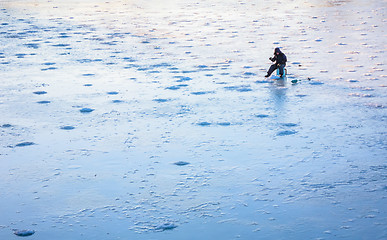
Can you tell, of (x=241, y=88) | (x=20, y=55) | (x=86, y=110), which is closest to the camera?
(x=86, y=110)

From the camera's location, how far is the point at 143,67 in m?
10.6

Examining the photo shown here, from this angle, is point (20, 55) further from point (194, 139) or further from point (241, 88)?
point (194, 139)

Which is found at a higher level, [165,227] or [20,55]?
→ [20,55]

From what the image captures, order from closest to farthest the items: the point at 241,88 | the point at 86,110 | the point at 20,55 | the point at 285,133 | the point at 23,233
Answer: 1. the point at 23,233
2. the point at 285,133
3. the point at 86,110
4. the point at 241,88
5. the point at 20,55

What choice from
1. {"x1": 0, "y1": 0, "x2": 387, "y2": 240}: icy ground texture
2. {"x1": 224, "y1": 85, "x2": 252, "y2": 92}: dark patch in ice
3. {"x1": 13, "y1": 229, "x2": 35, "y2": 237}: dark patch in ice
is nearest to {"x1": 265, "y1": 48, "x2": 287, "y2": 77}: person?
{"x1": 0, "y1": 0, "x2": 387, "y2": 240}: icy ground texture

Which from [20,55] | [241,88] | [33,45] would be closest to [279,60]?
[241,88]

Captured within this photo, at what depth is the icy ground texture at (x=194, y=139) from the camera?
450cm

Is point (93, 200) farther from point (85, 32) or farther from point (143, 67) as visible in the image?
point (85, 32)

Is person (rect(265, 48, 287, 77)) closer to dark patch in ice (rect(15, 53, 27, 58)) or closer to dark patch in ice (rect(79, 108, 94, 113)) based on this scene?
dark patch in ice (rect(79, 108, 94, 113))

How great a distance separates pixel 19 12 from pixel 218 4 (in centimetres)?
781

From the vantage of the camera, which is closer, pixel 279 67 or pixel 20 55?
pixel 279 67

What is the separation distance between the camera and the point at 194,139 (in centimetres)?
642

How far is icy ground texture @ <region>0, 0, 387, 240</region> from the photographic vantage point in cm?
450

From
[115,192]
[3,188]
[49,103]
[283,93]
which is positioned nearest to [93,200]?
[115,192]
